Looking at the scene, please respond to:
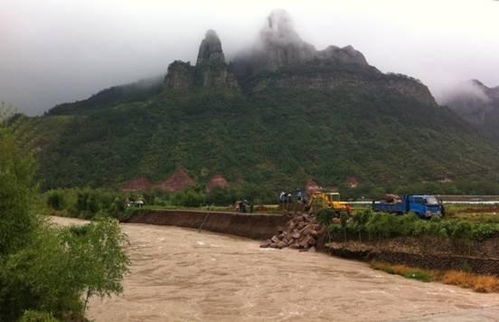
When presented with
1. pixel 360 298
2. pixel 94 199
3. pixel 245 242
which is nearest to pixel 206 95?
pixel 94 199

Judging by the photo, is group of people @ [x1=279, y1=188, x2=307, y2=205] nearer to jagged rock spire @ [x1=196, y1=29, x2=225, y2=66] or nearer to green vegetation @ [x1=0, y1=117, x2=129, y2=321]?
green vegetation @ [x1=0, y1=117, x2=129, y2=321]

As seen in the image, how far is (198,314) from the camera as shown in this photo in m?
22.9

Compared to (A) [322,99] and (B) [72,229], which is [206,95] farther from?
(B) [72,229]

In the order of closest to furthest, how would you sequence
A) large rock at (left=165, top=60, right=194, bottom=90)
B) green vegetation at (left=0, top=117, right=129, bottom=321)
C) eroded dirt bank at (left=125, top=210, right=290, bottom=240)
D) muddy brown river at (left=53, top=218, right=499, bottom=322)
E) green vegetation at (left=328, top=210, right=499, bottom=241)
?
green vegetation at (left=0, top=117, right=129, bottom=321) < muddy brown river at (left=53, top=218, right=499, bottom=322) < green vegetation at (left=328, top=210, right=499, bottom=241) < eroded dirt bank at (left=125, top=210, right=290, bottom=240) < large rock at (left=165, top=60, right=194, bottom=90)

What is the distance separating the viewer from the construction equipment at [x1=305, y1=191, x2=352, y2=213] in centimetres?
5247

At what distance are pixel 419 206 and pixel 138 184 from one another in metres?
88.6

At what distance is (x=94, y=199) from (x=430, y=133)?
7381 cm

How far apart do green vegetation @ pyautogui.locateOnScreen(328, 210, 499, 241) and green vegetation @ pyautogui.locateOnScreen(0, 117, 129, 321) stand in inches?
894

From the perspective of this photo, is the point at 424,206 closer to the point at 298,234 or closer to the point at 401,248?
the point at 401,248

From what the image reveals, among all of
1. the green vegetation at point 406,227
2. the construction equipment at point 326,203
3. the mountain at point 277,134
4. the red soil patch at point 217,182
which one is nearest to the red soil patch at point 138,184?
the mountain at point 277,134

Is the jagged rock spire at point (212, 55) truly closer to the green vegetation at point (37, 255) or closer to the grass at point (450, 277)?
the grass at point (450, 277)

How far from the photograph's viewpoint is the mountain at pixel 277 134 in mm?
117562

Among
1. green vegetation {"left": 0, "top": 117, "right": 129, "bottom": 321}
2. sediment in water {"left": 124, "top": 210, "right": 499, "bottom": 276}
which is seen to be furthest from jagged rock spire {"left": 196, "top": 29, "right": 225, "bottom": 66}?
green vegetation {"left": 0, "top": 117, "right": 129, "bottom": 321}

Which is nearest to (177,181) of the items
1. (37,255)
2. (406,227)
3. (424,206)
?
(424,206)
